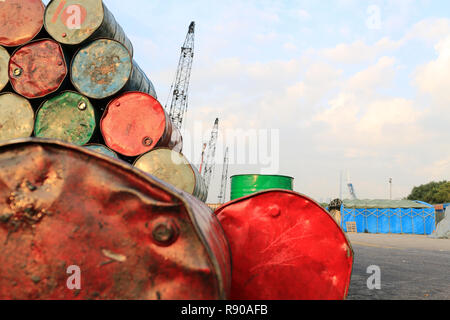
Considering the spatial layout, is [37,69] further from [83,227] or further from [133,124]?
[83,227]

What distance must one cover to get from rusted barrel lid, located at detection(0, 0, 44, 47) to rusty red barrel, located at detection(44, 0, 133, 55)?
137 millimetres

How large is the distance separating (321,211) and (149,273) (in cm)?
87

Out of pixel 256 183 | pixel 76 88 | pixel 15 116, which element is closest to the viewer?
pixel 15 116

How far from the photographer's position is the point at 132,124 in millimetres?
3316

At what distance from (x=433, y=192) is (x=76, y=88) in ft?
154

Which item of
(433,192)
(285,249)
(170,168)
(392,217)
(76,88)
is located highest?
(76,88)

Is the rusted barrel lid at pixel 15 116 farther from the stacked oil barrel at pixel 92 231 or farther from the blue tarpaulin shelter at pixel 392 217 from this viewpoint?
Answer: the blue tarpaulin shelter at pixel 392 217

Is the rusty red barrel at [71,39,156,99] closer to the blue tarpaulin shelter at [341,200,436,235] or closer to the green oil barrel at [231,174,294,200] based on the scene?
the green oil barrel at [231,174,294,200]

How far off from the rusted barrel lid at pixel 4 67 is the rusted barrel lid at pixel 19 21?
9 centimetres

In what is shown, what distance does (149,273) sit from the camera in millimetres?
751

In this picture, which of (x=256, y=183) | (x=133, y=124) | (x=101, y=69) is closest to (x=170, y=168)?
(x=133, y=124)

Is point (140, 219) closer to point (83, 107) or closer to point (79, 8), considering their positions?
point (83, 107)

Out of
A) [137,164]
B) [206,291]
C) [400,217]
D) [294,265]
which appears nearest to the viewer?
[206,291]
